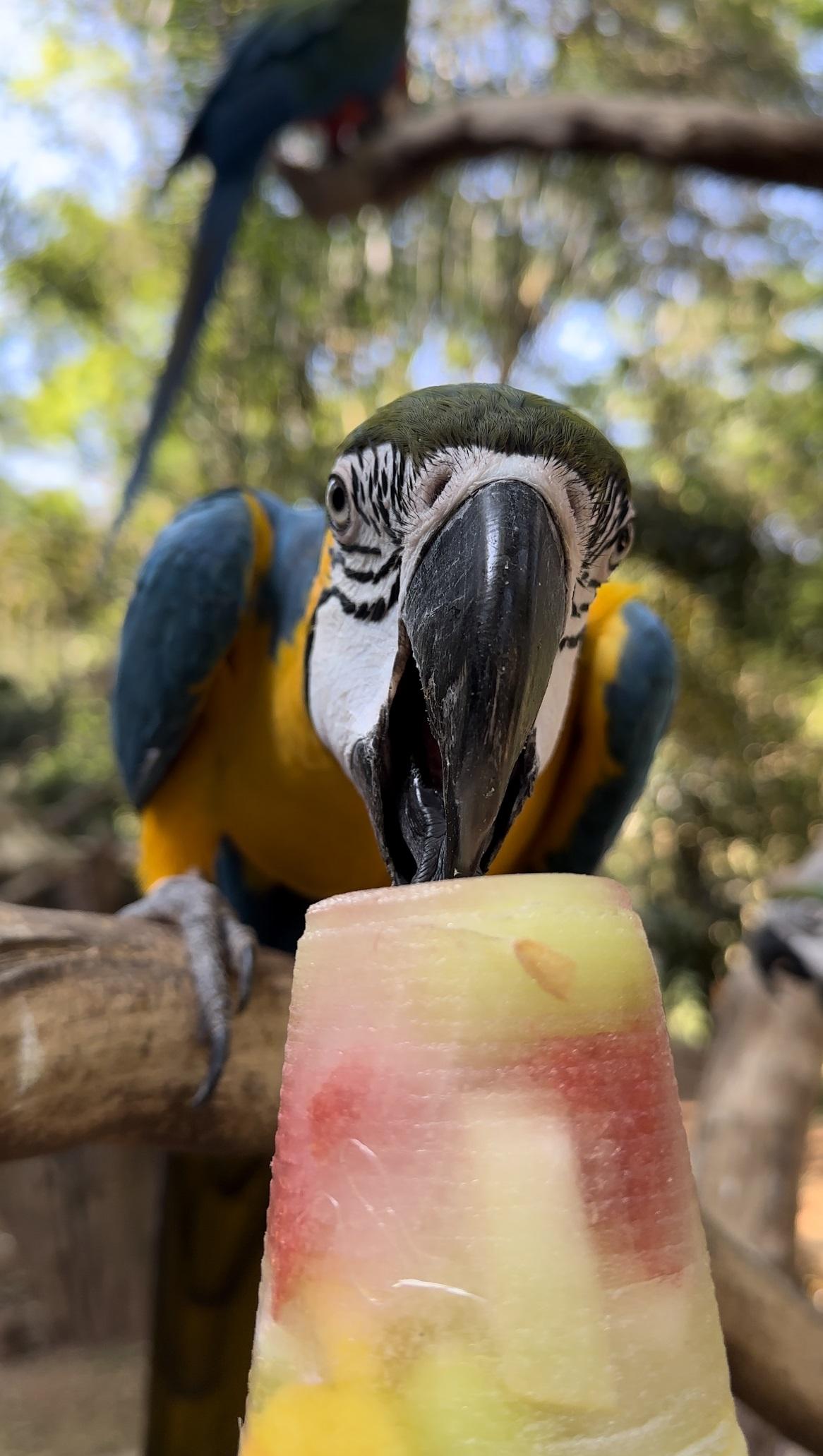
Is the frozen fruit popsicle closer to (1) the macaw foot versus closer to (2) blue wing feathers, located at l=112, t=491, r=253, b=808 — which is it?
(1) the macaw foot

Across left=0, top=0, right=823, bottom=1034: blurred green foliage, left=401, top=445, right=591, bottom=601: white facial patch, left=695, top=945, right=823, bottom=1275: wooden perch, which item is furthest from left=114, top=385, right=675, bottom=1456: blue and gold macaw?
left=0, top=0, right=823, bottom=1034: blurred green foliage

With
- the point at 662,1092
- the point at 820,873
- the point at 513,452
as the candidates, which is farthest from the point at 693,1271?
the point at 820,873

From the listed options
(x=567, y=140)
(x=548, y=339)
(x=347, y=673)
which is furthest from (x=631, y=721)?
(x=548, y=339)

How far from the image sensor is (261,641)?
3.51ft

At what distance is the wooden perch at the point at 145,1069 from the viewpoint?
66 centimetres

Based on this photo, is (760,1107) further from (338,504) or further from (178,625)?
(338,504)

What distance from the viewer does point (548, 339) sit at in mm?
5852

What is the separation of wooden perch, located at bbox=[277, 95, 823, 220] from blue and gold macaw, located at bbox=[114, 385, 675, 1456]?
1.77m

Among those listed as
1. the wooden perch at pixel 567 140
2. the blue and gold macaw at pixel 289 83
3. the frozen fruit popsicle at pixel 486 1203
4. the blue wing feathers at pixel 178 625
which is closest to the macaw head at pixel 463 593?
the frozen fruit popsicle at pixel 486 1203

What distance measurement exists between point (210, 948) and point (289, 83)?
2.88 m

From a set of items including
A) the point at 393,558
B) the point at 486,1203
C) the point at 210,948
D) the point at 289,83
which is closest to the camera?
the point at 486,1203

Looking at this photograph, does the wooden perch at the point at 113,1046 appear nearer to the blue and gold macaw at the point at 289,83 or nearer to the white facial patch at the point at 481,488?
the white facial patch at the point at 481,488

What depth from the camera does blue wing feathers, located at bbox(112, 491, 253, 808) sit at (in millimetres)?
1014

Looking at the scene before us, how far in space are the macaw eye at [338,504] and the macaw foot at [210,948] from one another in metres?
0.37
